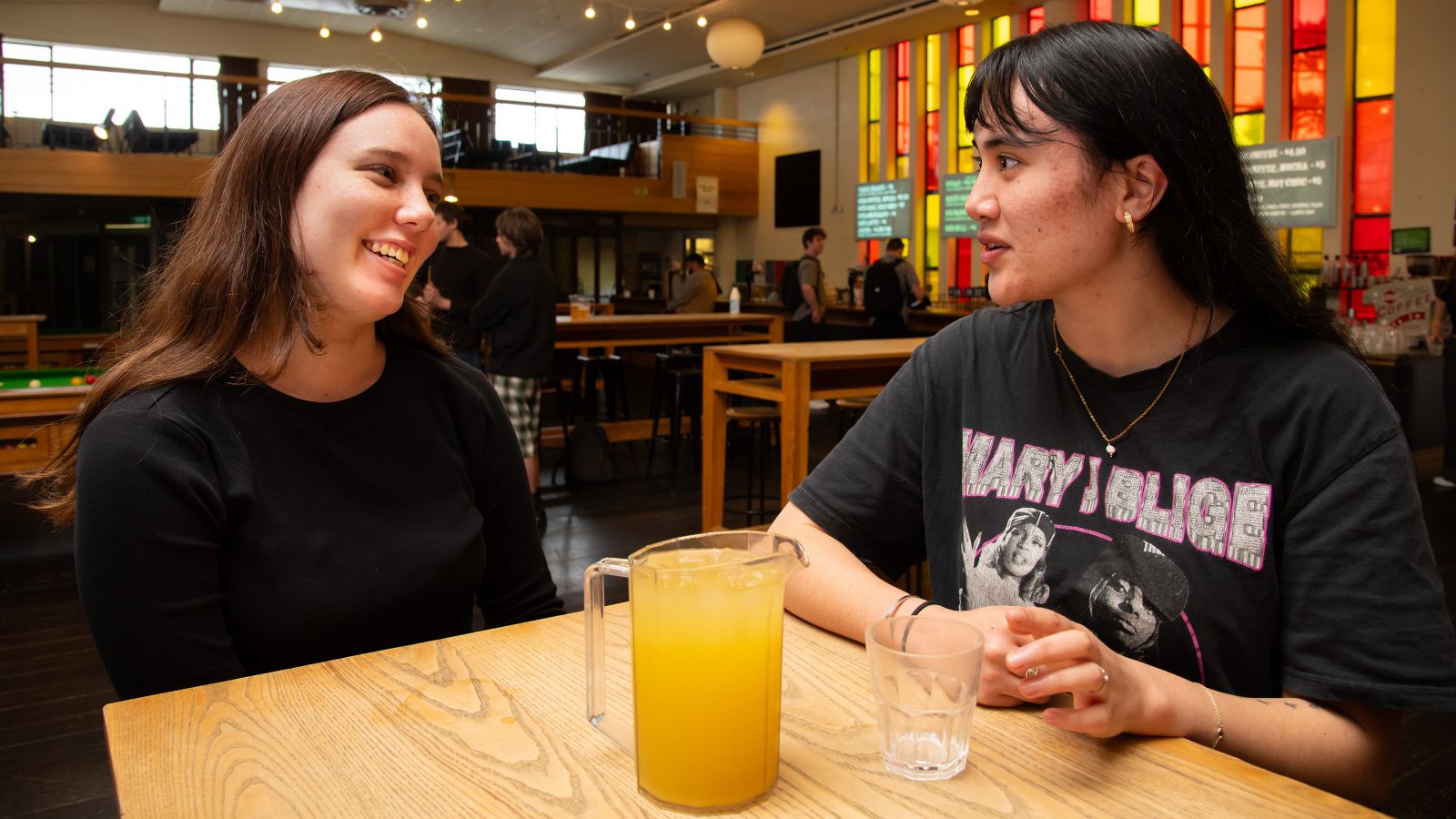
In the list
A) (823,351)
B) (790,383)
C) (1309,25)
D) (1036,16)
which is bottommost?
(790,383)

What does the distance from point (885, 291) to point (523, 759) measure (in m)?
Answer: 9.27

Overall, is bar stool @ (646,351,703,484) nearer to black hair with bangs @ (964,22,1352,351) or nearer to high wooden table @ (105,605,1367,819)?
black hair with bangs @ (964,22,1352,351)

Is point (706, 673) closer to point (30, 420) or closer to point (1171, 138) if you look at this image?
point (1171, 138)

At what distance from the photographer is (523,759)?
796mm

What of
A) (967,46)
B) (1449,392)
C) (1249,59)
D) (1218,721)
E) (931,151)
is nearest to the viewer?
(1218,721)

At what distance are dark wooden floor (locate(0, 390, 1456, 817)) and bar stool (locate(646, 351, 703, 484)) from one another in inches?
11.7

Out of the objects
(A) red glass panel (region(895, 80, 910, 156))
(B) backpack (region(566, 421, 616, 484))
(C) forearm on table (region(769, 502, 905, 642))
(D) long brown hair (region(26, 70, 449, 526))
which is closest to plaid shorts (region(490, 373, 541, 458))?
(B) backpack (region(566, 421, 616, 484))

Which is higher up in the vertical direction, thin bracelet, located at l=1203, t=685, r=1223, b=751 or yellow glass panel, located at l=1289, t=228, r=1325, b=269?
yellow glass panel, located at l=1289, t=228, r=1325, b=269

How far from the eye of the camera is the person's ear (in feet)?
3.67

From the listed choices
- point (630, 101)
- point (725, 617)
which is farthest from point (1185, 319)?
point (630, 101)

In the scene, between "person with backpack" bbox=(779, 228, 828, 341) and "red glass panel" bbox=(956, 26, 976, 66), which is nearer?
"person with backpack" bbox=(779, 228, 828, 341)

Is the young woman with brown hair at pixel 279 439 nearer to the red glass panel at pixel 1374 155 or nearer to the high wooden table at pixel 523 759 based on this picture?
the high wooden table at pixel 523 759

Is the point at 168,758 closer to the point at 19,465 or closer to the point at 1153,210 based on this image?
the point at 1153,210

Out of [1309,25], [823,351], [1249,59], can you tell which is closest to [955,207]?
[1249,59]
